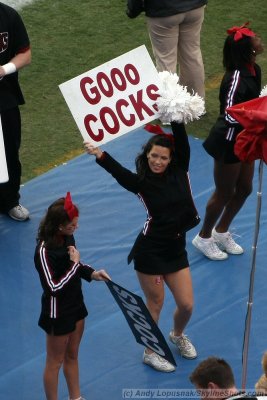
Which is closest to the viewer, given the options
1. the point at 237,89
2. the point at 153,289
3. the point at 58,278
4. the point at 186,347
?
the point at 58,278

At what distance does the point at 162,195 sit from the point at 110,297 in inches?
51.3

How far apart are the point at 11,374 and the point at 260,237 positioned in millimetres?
2284

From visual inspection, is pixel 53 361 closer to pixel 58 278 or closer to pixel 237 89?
pixel 58 278

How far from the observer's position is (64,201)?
534 centimetres

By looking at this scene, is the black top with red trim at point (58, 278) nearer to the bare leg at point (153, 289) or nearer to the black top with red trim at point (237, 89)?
the bare leg at point (153, 289)

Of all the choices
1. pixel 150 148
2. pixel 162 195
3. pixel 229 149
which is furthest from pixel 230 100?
pixel 162 195

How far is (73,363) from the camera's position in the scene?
18.5 feet

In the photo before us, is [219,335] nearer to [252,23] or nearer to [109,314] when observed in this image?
[109,314]

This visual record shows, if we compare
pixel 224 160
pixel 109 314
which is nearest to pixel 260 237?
pixel 224 160

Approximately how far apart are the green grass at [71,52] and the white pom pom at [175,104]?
2.64 meters

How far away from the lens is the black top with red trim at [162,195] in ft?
18.8

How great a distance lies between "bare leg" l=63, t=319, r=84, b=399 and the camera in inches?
217

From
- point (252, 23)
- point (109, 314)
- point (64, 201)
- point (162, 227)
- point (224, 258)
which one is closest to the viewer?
point (64, 201)

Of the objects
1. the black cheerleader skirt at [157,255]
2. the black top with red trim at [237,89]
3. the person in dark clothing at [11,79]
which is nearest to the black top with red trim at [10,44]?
the person in dark clothing at [11,79]
